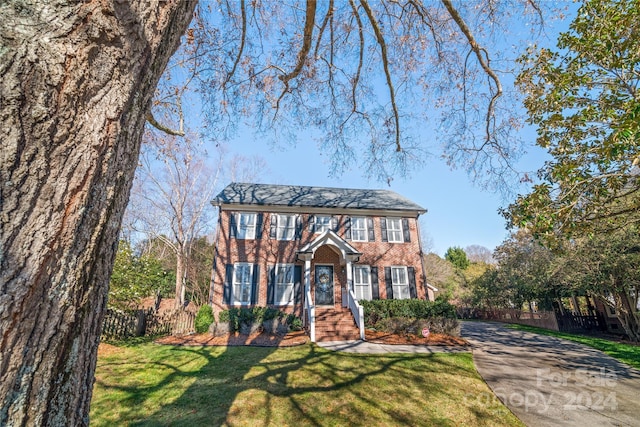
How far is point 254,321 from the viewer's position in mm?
12031

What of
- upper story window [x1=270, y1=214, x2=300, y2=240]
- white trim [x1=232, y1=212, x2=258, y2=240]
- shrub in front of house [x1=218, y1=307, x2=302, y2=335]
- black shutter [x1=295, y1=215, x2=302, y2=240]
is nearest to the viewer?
shrub in front of house [x1=218, y1=307, x2=302, y2=335]

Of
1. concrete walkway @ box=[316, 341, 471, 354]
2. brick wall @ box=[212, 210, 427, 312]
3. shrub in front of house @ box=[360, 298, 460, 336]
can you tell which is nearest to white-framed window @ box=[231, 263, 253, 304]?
brick wall @ box=[212, 210, 427, 312]

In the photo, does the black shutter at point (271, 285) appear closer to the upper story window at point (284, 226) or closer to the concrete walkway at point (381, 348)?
the upper story window at point (284, 226)

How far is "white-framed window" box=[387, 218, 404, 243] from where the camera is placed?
52.1ft

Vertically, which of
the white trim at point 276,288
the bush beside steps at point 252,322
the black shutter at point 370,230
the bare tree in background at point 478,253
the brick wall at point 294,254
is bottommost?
the bush beside steps at point 252,322

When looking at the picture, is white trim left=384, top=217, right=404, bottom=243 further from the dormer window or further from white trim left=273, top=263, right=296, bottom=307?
the dormer window

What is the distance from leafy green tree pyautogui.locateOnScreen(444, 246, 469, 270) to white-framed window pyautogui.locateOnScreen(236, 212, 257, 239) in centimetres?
2824

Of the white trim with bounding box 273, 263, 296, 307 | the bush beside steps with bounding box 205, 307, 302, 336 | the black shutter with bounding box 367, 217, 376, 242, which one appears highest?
the black shutter with bounding box 367, 217, 376, 242

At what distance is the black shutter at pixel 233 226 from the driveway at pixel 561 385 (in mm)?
11385

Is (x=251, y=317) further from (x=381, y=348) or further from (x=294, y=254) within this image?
(x=381, y=348)

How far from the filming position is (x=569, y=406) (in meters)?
5.27

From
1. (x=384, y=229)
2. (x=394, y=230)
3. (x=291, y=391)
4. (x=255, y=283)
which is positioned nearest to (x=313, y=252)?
(x=255, y=283)

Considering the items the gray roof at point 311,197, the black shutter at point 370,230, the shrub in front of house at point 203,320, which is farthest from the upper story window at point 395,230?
the shrub in front of house at point 203,320

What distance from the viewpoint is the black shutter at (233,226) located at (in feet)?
47.9
